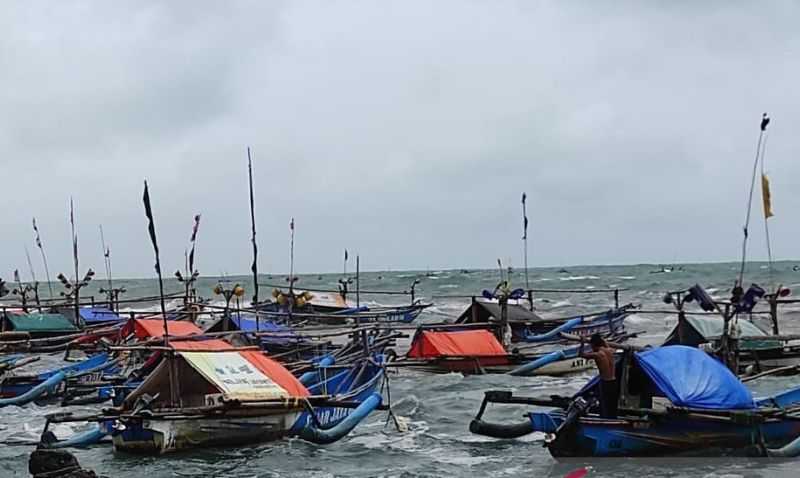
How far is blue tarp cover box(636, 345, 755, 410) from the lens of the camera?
13344 millimetres

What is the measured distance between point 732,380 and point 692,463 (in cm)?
130

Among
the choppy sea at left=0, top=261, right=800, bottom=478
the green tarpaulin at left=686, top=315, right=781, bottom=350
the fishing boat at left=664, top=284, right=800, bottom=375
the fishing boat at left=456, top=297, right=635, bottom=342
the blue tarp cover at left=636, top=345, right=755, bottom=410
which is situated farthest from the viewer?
the fishing boat at left=456, top=297, right=635, bottom=342

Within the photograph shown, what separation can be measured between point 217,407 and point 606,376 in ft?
17.2

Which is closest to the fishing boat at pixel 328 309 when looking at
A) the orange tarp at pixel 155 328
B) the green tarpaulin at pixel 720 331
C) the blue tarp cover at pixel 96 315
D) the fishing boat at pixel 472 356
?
the blue tarp cover at pixel 96 315

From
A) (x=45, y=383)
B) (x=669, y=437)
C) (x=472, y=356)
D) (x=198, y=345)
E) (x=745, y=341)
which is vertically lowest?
(x=669, y=437)

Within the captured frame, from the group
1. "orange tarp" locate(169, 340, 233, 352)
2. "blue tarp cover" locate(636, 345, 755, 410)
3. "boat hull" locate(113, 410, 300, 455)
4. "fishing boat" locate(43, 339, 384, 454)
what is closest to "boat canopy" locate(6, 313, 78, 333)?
"orange tarp" locate(169, 340, 233, 352)

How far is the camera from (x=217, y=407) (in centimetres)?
1380

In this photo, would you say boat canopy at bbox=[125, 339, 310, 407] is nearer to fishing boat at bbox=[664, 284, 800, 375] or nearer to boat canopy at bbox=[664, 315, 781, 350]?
fishing boat at bbox=[664, 284, 800, 375]

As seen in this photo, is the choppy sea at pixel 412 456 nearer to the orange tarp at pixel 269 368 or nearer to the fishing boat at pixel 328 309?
the orange tarp at pixel 269 368

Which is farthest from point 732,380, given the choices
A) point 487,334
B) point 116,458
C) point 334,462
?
point 487,334

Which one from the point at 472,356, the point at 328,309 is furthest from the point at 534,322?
the point at 328,309

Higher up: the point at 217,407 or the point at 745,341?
the point at 745,341

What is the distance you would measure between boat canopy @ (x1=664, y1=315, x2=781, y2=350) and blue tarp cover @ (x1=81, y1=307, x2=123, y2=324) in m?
20.1

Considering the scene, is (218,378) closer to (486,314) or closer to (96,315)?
(486,314)
